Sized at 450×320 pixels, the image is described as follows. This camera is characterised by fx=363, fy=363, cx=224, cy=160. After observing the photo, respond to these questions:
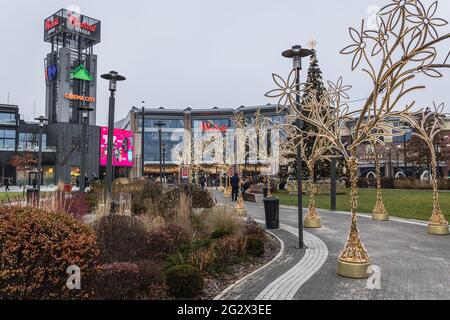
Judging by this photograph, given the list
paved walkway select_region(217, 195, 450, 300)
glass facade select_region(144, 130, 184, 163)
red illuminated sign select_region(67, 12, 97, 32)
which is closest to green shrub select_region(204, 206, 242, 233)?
paved walkway select_region(217, 195, 450, 300)

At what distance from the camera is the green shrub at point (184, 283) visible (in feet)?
18.0

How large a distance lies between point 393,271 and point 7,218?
21.5 feet

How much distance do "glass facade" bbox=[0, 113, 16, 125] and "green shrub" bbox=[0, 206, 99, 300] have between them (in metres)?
72.8

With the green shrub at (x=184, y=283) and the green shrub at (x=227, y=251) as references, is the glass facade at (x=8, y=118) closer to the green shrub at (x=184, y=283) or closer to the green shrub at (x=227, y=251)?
the green shrub at (x=227, y=251)

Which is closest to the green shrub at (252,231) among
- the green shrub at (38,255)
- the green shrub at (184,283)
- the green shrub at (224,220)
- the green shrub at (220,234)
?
the green shrub at (224,220)

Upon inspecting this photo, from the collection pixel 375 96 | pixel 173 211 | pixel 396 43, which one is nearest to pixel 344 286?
pixel 375 96

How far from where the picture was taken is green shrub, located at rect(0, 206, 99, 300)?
4.40 meters

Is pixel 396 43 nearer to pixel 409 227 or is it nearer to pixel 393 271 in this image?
pixel 393 271

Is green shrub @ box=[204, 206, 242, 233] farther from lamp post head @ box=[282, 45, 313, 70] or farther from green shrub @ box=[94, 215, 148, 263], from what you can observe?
lamp post head @ box=[282, 45, 313, 70]

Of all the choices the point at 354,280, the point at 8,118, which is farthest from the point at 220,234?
the point at 8,118

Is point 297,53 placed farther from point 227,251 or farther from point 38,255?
point 38,255

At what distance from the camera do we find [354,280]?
6.40 m

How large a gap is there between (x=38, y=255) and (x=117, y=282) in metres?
1.17
